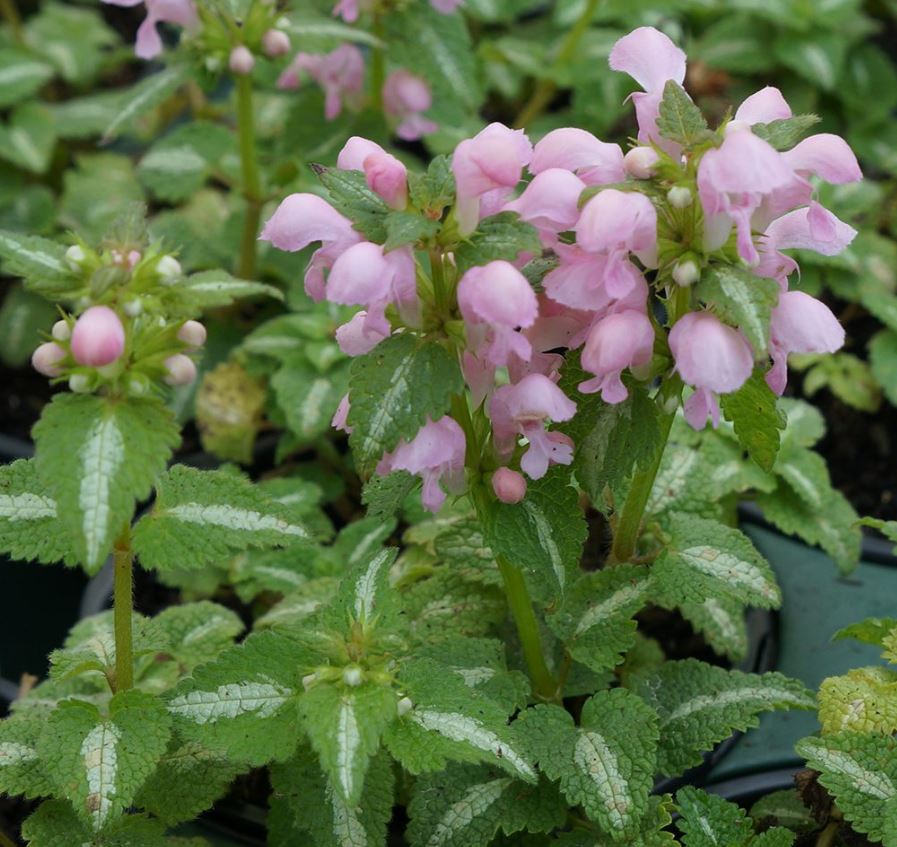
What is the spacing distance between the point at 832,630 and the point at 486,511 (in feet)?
2.23

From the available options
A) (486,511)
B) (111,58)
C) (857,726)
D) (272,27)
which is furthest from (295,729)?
(111,58)

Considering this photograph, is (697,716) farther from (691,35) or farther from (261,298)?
(691,35)

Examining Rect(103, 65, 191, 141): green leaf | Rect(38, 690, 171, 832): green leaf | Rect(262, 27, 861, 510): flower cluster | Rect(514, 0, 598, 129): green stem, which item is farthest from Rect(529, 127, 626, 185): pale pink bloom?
Rect(514, 0, 598, 129): green stem

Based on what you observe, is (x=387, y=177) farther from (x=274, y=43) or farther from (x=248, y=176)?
(x=248, y=176)

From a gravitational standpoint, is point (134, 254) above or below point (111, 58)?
above

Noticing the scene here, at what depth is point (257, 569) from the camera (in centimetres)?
136

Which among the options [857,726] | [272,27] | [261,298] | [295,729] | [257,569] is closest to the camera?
[295,729]

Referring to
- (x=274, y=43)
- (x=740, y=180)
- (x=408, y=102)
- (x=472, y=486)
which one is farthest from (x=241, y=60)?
(x=740, y=180)

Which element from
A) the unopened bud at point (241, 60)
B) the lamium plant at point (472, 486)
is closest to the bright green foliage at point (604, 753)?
the lamium plant at point (472, 486)

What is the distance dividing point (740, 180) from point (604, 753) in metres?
0.51

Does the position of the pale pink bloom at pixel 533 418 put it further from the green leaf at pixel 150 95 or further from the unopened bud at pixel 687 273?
the green leaf at pixel 150 95

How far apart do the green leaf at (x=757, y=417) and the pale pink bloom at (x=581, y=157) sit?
0.20 m

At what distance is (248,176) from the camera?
5.46 feet

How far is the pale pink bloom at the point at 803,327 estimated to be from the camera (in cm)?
83
